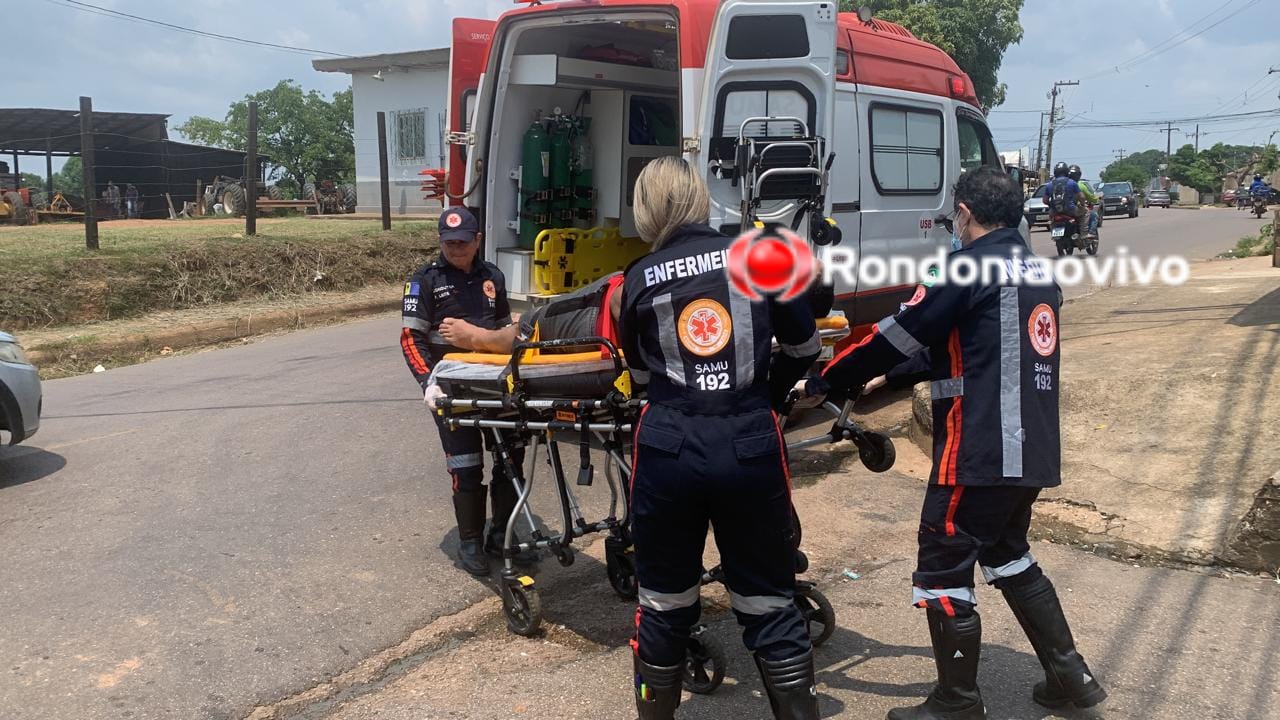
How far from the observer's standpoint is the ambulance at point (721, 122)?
5992 millimetres

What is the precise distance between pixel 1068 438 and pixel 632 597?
9.64ft

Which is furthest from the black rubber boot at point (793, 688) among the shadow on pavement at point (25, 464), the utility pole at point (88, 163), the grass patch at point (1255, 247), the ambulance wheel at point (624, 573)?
the grass patch at point (1255, 247)

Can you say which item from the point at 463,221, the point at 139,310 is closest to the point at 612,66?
the point at 463,221

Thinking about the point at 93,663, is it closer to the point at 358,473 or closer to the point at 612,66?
the point at 358,473

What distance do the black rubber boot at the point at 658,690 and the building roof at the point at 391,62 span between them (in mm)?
25187

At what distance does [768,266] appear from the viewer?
291 cm

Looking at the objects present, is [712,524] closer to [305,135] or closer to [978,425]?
[978,425]

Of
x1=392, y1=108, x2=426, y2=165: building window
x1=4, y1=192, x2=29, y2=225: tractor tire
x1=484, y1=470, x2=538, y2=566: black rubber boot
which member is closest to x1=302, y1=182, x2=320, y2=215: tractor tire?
x1=392, y1=108, x2=426, y2=165: building window

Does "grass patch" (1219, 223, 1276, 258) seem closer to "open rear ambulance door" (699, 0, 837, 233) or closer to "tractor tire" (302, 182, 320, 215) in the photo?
"open rear ambulance door" (699, 0, 837, 233)

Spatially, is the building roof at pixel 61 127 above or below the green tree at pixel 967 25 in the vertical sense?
below

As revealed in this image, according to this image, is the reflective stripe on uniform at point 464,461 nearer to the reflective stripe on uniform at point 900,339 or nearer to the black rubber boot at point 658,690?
the black rubber boot at point 658,690

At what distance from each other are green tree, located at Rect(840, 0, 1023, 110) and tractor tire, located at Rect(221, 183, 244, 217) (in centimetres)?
1845

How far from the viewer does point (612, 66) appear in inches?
318

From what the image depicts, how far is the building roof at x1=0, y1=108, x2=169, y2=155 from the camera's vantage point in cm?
2795
